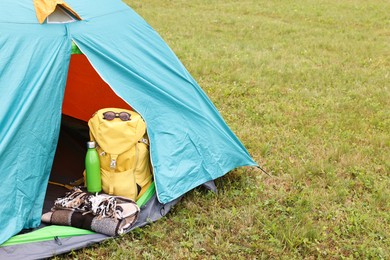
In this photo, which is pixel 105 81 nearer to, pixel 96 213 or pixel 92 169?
pixel 92 169

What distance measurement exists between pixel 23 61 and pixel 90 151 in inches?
30.5

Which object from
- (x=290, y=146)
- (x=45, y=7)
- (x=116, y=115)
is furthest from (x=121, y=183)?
(x=290, y=146)

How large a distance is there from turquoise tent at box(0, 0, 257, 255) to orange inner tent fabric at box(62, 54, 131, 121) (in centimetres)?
84

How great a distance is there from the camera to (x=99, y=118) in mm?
3559

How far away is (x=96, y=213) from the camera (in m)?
3.27

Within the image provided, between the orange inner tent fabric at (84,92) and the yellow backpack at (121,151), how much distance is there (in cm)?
99

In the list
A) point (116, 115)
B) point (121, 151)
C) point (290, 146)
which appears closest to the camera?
point (121, 151)

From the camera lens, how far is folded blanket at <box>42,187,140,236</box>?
3201 mm

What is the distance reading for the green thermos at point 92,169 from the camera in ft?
11.3

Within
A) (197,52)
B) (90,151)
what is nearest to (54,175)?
(90,151)

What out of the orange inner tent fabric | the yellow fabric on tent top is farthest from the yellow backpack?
the orange inner tent fabric

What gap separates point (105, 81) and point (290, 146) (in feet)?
Answer: 7.12

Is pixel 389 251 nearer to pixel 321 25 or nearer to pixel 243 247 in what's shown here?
pixel 243 247

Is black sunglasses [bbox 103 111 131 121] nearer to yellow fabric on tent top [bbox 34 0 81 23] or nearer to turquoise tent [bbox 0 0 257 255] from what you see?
turquoise tent [bbox 0 0 257 255]
